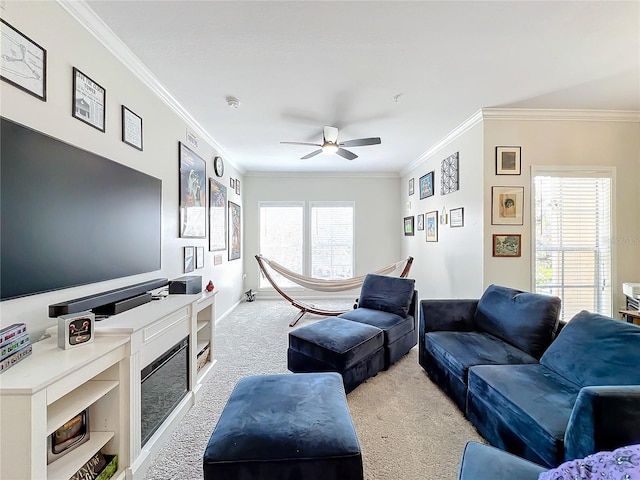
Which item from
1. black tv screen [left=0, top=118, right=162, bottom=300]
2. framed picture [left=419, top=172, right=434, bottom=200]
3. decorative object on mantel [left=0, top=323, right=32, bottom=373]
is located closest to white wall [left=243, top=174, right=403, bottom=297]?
framed picture [left=419, top=172, right=434, bottom=200]

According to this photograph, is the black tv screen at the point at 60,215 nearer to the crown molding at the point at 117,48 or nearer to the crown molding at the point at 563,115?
the crown molding at the point at 117,48

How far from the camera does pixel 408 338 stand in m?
2.72

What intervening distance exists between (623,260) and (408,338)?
2.48m

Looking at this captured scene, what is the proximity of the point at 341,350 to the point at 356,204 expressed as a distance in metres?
3.86

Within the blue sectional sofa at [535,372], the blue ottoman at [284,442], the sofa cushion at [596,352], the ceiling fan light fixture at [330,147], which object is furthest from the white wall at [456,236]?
the blue ottoman at [284,442]

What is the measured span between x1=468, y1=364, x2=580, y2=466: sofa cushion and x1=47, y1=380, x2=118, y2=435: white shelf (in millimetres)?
1972

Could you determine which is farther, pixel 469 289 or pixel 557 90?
pixel 469 289

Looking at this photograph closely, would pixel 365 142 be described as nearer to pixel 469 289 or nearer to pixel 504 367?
pixel 469 289

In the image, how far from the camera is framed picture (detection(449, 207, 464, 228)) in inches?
127

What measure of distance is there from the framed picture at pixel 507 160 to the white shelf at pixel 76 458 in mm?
3712

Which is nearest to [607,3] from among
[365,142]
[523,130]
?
[523,130]

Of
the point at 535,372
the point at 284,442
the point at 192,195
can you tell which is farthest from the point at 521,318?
the point at 192,195

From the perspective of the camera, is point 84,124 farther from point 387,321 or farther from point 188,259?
point 387,321

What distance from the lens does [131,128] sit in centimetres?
193
